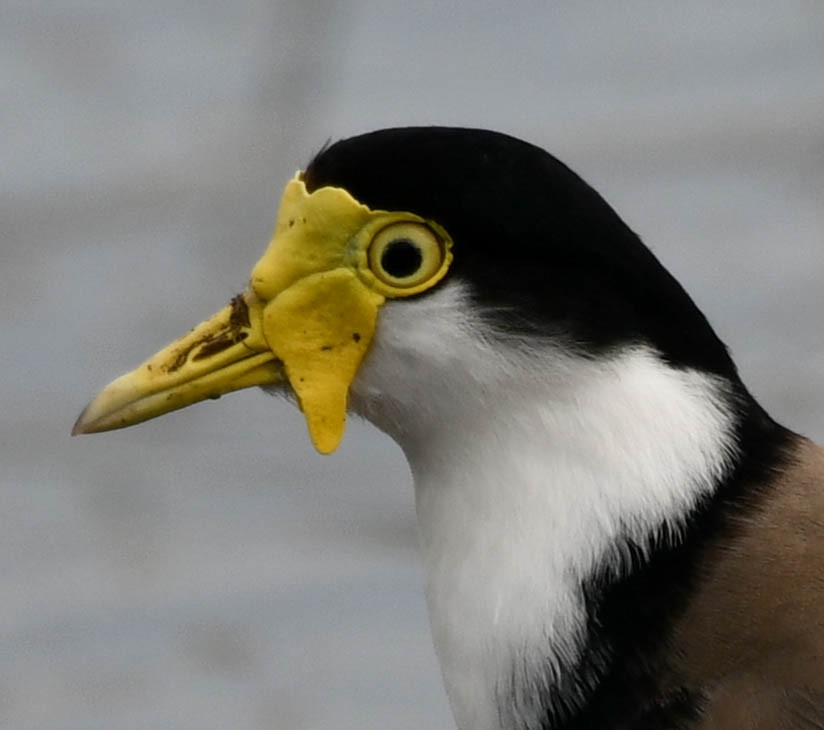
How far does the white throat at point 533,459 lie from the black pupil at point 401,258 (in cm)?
6

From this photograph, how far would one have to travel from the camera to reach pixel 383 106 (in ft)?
38.6

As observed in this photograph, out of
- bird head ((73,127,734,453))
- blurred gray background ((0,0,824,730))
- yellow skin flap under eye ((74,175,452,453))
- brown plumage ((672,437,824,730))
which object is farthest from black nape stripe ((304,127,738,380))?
blurred gray background ((0,0,824,730))

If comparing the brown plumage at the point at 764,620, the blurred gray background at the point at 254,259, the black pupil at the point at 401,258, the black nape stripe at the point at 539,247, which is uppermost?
the black nape stripe at the point at 539,247

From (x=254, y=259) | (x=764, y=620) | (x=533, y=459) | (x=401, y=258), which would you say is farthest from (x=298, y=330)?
(x=254, y=259)

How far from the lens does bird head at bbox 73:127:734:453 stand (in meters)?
5.55

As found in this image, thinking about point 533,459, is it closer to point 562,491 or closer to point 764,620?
point 562,491

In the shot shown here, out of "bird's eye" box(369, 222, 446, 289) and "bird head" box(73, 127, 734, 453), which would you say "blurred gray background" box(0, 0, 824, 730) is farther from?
"bird's eye" box(369, 222, 446, 289)

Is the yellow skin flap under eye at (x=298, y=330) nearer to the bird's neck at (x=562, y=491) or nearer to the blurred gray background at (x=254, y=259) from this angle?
the bird's neck at (x=562, y=491)

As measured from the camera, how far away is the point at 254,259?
10945 millimetres

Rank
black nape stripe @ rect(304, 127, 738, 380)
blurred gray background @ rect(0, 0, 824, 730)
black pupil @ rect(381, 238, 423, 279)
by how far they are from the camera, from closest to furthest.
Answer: black nape stripe @ rect(304, 127, 738, 380)
black pupil @ rect(381, 238, 423, 279)
blurred gray background @ rect(0, 0, 824, 730)

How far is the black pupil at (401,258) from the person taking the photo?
5.65m

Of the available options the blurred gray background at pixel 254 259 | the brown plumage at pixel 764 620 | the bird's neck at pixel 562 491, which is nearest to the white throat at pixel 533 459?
the bird's neck at pixel 562 491

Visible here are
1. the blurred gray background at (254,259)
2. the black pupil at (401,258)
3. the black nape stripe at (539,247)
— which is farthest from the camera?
the blurred gray background at (254,259)

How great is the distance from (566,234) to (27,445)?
201 inches
